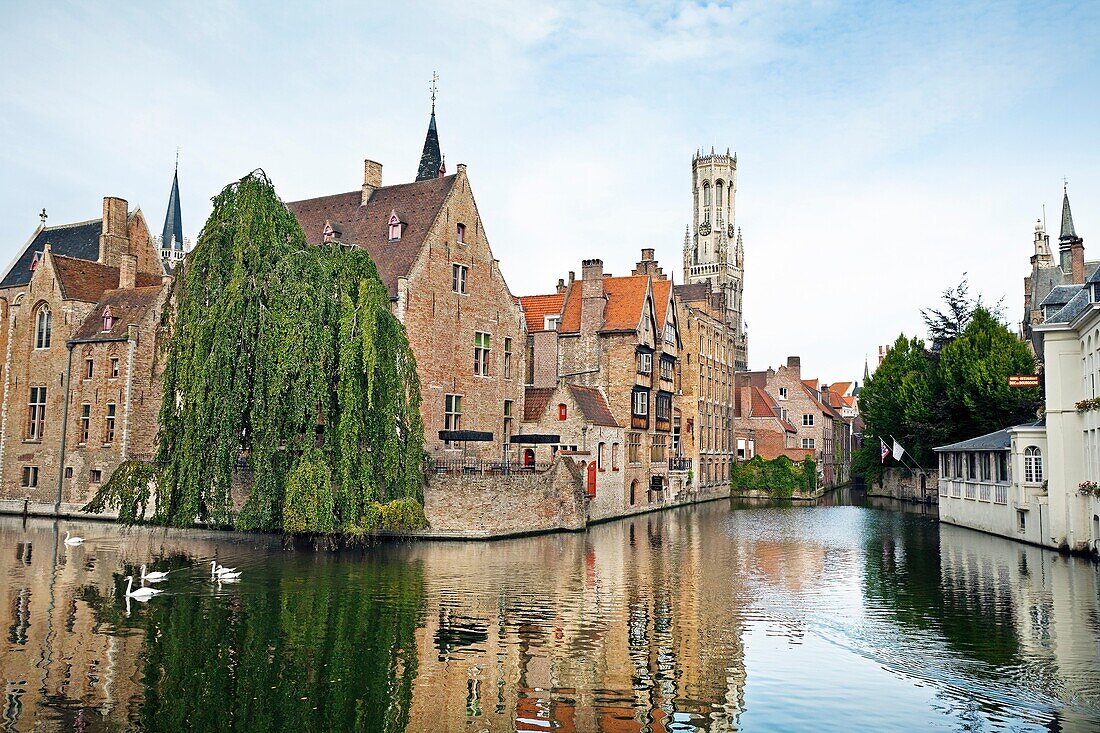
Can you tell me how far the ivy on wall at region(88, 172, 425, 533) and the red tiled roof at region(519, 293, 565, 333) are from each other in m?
19.8

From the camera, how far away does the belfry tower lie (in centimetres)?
14888

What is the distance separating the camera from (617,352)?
47656 mm

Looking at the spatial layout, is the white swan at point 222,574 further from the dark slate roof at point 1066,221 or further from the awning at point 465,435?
the dark slate roof at point 1066,221

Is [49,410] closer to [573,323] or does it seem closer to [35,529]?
[35,529]

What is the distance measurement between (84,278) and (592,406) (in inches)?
1127

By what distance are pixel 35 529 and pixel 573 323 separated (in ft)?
92.0

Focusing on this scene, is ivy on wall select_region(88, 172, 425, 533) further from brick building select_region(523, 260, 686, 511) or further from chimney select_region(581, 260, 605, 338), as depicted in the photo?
chimney select_region(581, 260, 605, 338)

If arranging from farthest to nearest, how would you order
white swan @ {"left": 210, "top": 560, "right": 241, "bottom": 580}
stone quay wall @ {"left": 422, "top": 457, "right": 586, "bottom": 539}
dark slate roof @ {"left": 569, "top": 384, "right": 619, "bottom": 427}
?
dark slate roof @ {"left": 569, "top": 384, "right": 619, "bottom": 427}, stone quay wall @ {"left": 422, "top": 457, "right": 586, "bottom": 539}, white swan @ {"left": 210, "top": 560, "right": 241, "bottom": 580}

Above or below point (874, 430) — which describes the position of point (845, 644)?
below

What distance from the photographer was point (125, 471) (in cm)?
2991

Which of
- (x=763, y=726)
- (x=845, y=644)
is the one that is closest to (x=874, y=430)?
(x=845, y=644)

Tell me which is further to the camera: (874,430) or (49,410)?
(874,430)

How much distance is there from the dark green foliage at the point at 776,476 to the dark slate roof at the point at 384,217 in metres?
39.7

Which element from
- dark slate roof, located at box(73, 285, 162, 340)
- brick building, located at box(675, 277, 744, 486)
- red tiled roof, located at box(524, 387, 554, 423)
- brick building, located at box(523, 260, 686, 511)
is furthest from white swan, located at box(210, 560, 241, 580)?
brick building, located at box(675, 277, 744, 486)
